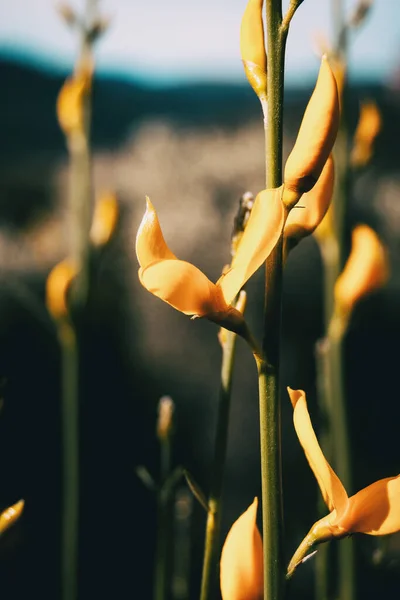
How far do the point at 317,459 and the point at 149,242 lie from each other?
17 centimetres

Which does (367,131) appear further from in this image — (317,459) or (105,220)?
(317,459)

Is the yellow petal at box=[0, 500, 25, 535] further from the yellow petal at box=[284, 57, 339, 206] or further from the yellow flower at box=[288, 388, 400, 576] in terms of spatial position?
the yellow petal at box=[284, 57, 339, 206]

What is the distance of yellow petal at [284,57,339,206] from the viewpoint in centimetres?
43

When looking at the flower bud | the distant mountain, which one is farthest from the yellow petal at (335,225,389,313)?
the distant mountain

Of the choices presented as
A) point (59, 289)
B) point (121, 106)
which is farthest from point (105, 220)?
point (121, 106)

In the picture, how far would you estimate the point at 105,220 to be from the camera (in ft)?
3.51

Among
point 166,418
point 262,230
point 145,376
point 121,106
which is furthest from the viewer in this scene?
point 121,106

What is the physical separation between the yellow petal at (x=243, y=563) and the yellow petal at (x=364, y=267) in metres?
0.38

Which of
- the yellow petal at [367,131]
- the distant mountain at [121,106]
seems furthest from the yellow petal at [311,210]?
the distant mountain at [121,106]

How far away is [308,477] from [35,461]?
751 millimetres

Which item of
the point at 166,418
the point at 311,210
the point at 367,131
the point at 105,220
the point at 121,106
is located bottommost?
the point at 166,418

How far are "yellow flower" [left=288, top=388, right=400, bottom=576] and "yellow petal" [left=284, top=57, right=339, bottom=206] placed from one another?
14 cm

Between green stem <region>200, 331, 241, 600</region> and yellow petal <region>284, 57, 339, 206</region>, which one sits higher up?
yellow petal <region>284, 57, 339, 206</region>

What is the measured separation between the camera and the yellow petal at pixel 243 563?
469mm
